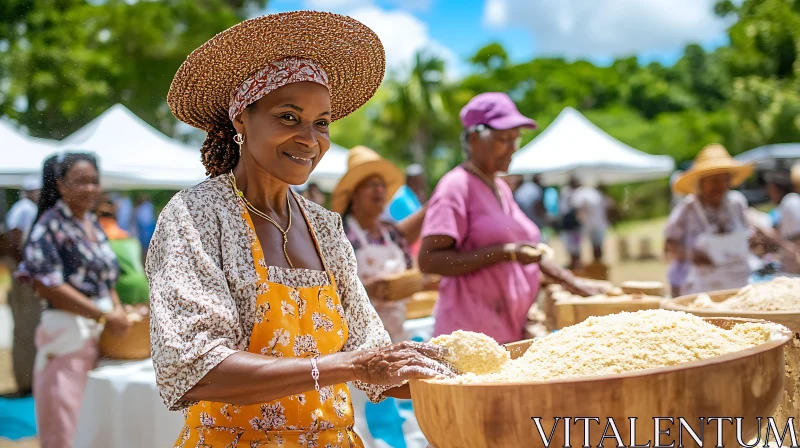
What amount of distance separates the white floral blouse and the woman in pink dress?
4.38 ft

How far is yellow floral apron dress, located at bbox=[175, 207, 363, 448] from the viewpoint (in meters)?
1.57

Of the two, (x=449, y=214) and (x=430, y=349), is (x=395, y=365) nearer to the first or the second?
(x=430, y=349)

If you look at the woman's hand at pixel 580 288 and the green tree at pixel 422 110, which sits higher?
the green tree at pixel 422 110

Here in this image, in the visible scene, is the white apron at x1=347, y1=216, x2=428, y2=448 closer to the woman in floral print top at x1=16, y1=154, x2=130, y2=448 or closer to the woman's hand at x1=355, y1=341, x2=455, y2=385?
the woman in floral print top at x1=16, y1=154, x2=130, y2=448

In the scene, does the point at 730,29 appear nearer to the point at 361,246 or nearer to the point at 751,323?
the point at 361,246

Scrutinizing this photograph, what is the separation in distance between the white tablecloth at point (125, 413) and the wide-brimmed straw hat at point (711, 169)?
13.3 ft

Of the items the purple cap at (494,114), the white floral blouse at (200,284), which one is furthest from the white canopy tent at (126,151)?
the white floral blouse at (200,284)

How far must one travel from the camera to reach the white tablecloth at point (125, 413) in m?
3.43

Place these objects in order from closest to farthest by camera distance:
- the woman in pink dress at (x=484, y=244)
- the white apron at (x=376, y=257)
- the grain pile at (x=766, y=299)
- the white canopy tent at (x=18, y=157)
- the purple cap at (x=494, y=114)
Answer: the grain pile at (x=766, y=299)
the woman in pink dress at (x=484, y=244)
the purple cap at (x=494, y=114)
the white apron at (x=376, y=257)
the white canopy tent at (x=18, y=157)

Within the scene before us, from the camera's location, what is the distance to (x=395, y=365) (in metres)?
1.45

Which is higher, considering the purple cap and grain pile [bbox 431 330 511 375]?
the purple cap

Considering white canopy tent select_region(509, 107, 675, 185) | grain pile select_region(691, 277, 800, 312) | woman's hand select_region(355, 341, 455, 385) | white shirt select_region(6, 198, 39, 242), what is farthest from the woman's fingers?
white canopy tent select_region(509, 107, 675, 185)

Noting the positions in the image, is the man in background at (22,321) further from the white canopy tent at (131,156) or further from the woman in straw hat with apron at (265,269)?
the woman in straw hat with apron at (265,269)

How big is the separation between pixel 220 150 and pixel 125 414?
2174 mm
